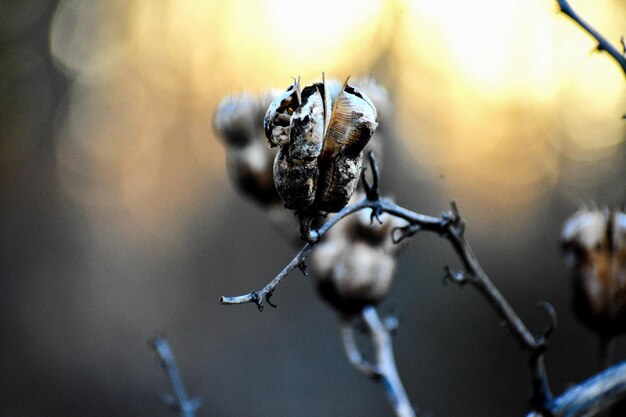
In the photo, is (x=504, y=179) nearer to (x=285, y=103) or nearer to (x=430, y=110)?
(x=430, y=110)

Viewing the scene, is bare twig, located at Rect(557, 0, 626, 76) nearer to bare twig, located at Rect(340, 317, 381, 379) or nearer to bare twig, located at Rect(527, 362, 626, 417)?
bare twig, located at Rect(527, 362, 626, 417)

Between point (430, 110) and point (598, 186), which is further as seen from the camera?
point (430, 110)

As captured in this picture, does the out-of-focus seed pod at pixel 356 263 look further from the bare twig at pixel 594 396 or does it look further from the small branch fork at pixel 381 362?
the bare twig at pixel 594 396

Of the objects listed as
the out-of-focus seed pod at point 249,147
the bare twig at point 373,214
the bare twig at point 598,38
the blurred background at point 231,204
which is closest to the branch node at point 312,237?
the bare twig at point 373,214

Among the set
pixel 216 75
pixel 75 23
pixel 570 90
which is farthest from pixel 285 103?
pixel 75 23

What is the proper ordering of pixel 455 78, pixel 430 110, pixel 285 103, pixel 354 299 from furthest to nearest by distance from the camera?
pixel 430 110
pixel 455 78
pixel 354 299
pixel 285 103

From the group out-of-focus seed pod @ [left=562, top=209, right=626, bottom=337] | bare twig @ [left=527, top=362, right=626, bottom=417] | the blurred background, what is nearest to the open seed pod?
bare twig @ [left=527, top=362, right=626, bottom=417]
